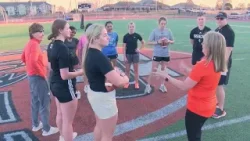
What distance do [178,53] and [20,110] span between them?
30.6 feet

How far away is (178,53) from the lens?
44.8 ft

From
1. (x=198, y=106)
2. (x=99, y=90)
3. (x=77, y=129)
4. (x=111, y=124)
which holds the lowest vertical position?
(x=77, y=129)

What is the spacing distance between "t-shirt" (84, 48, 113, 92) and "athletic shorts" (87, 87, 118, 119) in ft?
0.21

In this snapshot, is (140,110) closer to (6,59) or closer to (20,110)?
(20,110)

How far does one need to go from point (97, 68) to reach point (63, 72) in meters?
0.78

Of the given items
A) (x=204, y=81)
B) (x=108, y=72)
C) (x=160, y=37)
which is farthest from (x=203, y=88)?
(x=160, y=37)

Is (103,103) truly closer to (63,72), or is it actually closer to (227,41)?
(63,72)

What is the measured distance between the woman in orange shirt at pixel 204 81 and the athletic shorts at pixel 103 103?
2.40 feet

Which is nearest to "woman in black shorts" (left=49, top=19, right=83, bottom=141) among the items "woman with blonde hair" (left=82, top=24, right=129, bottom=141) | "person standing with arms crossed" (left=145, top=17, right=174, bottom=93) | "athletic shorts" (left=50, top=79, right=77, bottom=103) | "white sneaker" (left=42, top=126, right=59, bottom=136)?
"athletic shorts" (left=50, top=79, right=77, bottom=103)

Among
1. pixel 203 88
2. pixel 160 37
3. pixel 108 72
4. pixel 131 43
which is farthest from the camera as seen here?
pixel 131 43

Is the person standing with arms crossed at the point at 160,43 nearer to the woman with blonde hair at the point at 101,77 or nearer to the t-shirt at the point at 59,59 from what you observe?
the t-shirt at the point at 59,59

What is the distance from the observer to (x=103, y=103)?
3.19m

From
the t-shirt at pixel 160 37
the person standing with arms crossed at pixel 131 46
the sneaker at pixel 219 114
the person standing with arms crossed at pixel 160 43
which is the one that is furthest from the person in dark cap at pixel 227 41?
the person standing with arms crossed at pixel 131 46

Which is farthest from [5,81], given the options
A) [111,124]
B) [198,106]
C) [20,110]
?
[198,106]
